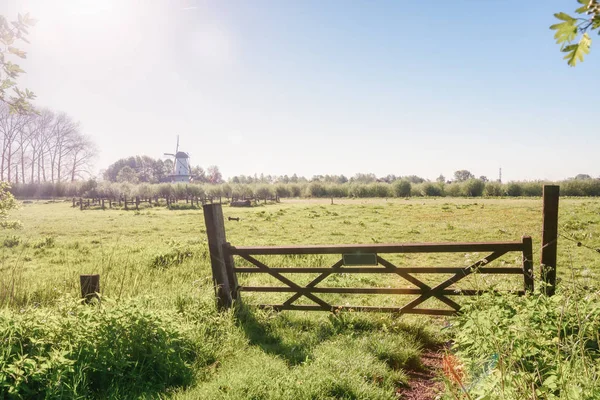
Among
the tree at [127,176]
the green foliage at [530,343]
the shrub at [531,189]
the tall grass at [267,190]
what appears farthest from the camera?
the tree at [127,176]

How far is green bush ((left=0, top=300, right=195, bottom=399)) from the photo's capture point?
3.68 m

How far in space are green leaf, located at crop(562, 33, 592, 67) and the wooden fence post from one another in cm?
540

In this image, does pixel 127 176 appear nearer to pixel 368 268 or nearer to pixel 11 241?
pixel 11 241

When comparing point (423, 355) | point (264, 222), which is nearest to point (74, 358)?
point (423, 355)

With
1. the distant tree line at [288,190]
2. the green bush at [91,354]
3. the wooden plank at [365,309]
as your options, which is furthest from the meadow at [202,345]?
the distant tree line at [288,190]

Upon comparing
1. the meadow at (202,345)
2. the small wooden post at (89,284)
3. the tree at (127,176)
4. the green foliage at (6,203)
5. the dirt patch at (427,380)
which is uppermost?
the tree at (127,176)

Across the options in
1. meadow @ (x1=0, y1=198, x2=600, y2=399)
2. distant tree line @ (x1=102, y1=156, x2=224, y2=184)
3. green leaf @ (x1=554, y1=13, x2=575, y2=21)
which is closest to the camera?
green leaf @ (x1=554, y1=13, x2=575, y2=21)

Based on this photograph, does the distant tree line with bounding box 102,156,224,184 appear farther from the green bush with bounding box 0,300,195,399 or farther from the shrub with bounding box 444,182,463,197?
the green bush with bounding box 0,300,195,399

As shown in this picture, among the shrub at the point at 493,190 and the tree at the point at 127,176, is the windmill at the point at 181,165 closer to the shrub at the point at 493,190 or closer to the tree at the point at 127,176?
the tree at the point at 127,176

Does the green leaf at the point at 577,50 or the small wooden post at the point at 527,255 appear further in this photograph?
the small wooden post at the point at 527,255

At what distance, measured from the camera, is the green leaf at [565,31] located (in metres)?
1.33

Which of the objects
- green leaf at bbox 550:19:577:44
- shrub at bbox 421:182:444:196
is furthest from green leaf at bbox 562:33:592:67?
shrub at bbox 421:182:444:196

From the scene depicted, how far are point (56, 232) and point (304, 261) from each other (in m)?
18.0

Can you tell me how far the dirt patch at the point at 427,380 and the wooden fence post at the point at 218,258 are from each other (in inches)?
126
